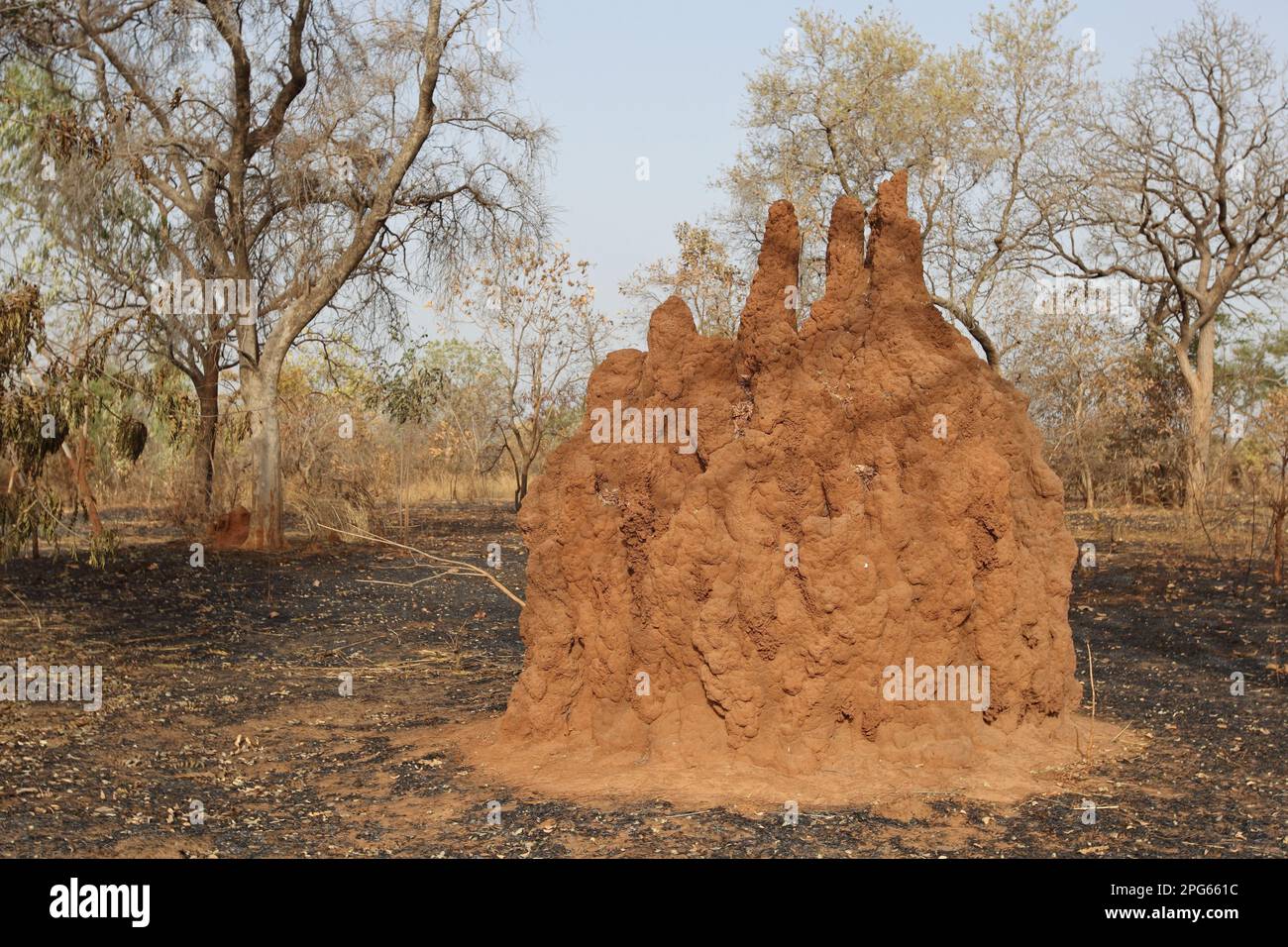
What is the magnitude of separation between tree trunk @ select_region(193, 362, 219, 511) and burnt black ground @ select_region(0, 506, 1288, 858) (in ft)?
11.3

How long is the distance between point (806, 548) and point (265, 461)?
1165cm

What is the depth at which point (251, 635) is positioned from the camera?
10516 mm

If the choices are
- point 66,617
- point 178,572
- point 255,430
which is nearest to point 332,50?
point 255,430

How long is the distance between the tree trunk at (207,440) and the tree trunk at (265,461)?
2.21 ft

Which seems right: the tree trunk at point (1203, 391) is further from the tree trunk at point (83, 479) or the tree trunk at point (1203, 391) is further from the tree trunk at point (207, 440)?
the tree trunk at point (83, 479)

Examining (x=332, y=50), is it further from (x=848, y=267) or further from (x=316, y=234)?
(x=848, y=267)

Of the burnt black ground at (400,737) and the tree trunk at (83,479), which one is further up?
the tree trunk at (83,479)

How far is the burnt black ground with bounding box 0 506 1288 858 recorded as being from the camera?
201 inches

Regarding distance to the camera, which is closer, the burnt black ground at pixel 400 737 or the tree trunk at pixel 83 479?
the burnt black ground at pixel 400 737

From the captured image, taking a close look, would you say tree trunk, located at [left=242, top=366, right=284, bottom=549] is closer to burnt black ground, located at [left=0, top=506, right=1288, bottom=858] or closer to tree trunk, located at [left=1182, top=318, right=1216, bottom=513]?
burnt black ground, located at [left=0, top=506, right=1288, bottom=858]

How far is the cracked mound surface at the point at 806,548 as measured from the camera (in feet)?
19.3

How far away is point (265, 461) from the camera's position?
16.1 meters

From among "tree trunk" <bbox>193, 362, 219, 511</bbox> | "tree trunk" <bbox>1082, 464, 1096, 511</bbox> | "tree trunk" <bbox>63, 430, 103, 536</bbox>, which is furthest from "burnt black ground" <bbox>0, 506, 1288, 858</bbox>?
"tree trunk" <bbox>1082, 464, 1096, 511</bbox>

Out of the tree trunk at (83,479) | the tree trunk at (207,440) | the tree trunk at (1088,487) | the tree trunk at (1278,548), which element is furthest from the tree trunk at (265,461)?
the tree trunk at (1088,487)
